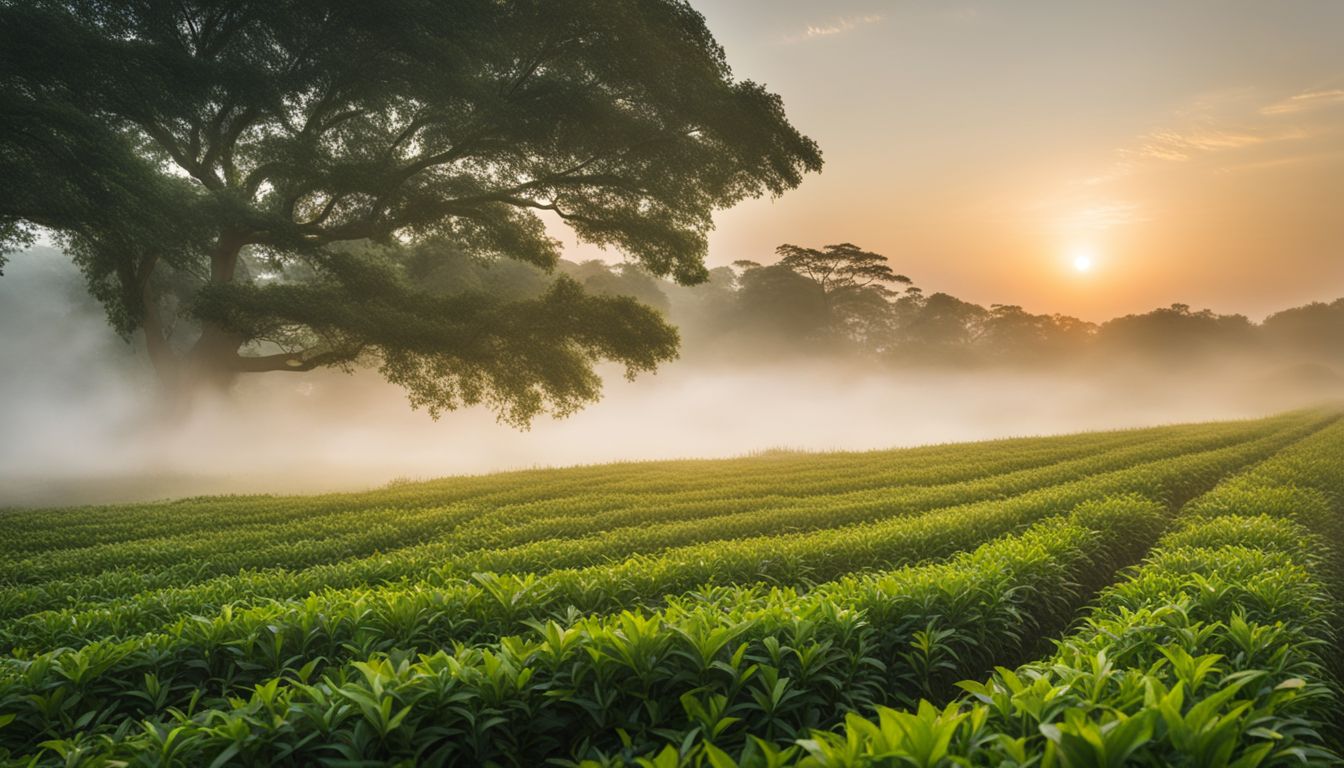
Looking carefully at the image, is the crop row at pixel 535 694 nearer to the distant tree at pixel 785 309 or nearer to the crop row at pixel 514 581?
the crop row at pixel 514 581

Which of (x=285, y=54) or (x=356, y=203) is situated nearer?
(x=285, y=54)

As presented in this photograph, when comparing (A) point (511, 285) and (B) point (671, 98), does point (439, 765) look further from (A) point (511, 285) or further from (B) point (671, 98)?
(A) point (511, 285)

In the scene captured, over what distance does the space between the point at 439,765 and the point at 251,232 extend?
75.5 ft

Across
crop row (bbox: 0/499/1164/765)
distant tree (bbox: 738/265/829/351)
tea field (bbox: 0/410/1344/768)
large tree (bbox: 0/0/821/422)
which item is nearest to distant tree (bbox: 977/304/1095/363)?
distant tree (bbox: 738/265/829/351)

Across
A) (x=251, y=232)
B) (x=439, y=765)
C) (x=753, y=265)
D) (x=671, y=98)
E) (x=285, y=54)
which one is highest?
(x=753, y=265)

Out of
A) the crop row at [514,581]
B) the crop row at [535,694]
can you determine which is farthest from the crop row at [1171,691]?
the crop row at [514,581]

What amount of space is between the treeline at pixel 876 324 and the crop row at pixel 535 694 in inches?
1780

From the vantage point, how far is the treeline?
65.4 meters

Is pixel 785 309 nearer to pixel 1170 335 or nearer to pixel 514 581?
pixel 1170 335

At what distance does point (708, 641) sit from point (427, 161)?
21.5 metres

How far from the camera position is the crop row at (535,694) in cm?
315

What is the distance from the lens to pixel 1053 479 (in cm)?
1605

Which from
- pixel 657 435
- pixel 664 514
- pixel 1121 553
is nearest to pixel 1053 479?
pixel 1121 553

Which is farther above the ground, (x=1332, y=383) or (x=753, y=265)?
(x=753, y=265)
